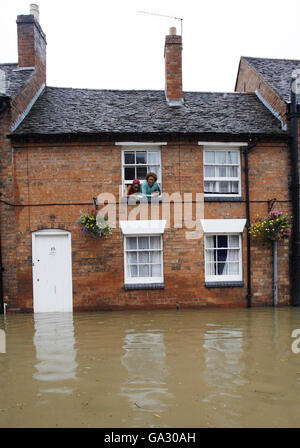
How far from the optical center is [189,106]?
13258 millimetres

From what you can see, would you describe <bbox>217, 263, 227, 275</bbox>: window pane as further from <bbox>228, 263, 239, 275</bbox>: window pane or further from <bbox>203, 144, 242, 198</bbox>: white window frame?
<bbox>203, 144, 242, 198</bbox>: white window frame

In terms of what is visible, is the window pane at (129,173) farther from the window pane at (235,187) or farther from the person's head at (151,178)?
the window pane at (235,187)

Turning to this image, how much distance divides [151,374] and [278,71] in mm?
12325

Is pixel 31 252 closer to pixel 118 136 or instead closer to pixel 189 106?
pixel 118 136

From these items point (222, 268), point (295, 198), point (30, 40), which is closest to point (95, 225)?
point (222, 268)

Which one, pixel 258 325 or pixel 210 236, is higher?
pixel 210 236

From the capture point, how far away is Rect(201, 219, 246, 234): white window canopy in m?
11.7

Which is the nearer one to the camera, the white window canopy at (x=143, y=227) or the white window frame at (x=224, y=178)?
the white window canopy at (x=143, y=227)

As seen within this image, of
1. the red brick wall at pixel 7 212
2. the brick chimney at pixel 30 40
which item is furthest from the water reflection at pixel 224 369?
the brick chimney at pixel 30 40

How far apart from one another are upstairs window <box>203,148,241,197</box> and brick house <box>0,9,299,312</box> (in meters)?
0.03

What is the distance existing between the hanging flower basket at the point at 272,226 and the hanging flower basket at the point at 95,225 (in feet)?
14.1

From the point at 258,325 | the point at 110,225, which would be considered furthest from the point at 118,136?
the point at 258,325

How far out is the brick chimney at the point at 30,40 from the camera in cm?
1306

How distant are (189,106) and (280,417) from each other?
10886 mm
